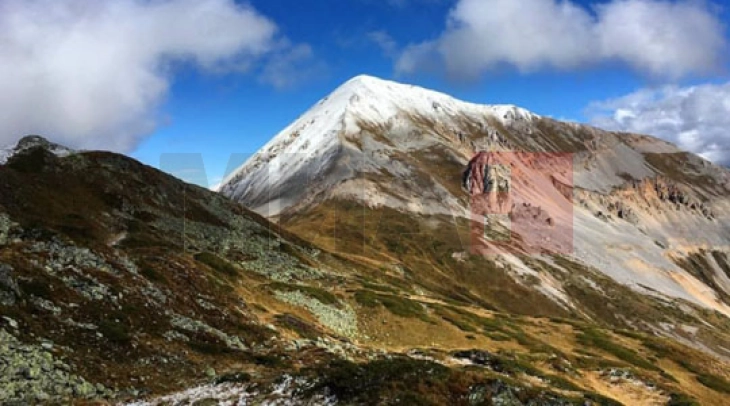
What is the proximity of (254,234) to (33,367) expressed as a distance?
78.3 m

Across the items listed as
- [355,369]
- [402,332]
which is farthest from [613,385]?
[355,369]

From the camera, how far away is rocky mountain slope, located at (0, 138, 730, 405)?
2666cm

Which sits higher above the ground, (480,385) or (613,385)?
(480,385)

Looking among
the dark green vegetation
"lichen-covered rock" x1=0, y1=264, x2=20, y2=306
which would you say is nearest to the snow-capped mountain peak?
"lichen-covered rock" x1=0, y1=264, x2=20, y2=306

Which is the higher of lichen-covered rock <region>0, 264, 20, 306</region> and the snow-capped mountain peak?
the snow-capped mountain peak

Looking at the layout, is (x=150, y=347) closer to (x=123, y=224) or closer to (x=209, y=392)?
(x=209, y=392)

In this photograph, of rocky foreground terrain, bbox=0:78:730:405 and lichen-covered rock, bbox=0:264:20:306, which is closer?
rocky foreground terrain, bbox=0:78:730:405

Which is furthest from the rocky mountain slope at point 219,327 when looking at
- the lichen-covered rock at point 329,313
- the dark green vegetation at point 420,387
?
the lichen-covered rock at point 329,313

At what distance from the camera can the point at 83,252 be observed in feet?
153

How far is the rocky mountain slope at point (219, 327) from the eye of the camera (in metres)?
26.7

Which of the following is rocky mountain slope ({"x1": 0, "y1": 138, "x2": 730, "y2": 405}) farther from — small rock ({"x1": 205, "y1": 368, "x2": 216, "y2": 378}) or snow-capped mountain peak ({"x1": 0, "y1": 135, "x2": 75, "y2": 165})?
snow-capped mountain peak ({"x1": 0, "y1": 135, "x2": 75, "y2": 165})

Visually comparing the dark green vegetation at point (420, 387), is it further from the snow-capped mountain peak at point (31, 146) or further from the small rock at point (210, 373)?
the snow-capped mountain peak at point (31, 146)

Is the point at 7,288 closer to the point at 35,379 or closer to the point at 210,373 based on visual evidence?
the point at 35,379

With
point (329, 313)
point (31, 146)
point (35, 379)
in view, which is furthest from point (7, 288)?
point (31, 146)
